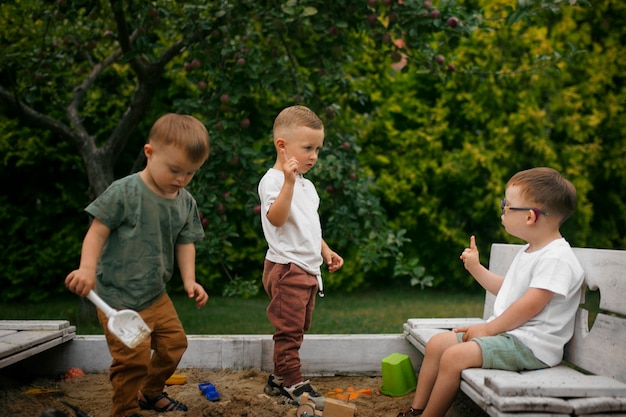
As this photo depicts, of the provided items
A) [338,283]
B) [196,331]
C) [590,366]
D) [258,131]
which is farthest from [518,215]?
[338,283]

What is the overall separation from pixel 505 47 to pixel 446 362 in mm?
5259

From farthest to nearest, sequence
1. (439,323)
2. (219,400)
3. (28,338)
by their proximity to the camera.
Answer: (439,323) < (28,338) < (219,400)

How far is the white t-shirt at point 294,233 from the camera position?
294 centimetres

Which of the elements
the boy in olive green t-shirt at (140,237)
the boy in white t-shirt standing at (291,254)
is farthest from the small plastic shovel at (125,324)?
the boy in white t-shirt standing at (291,254)

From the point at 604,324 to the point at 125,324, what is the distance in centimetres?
182

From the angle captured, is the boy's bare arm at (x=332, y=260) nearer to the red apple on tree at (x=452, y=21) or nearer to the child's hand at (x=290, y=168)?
the child's hand at (x=290, y=168)

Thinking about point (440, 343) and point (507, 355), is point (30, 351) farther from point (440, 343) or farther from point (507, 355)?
point (507, 355)

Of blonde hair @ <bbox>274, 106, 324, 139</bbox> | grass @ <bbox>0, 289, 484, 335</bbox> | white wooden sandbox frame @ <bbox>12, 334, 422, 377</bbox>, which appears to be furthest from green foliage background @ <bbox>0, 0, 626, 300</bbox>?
blonde hair @ <bbox>274, 106, 324, 139</bbox>

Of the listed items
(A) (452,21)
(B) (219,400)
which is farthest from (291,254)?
(A) (452,21)

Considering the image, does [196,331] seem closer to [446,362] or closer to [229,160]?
[229,160]

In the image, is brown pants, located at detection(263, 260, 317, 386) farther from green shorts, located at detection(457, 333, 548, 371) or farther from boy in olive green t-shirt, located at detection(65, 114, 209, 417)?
green shorts, located at detection(457, 333, 548, 371)

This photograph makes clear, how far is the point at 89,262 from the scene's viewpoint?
2.35m

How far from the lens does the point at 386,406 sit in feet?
9.53

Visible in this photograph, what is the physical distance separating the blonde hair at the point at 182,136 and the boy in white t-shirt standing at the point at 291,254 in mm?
468
